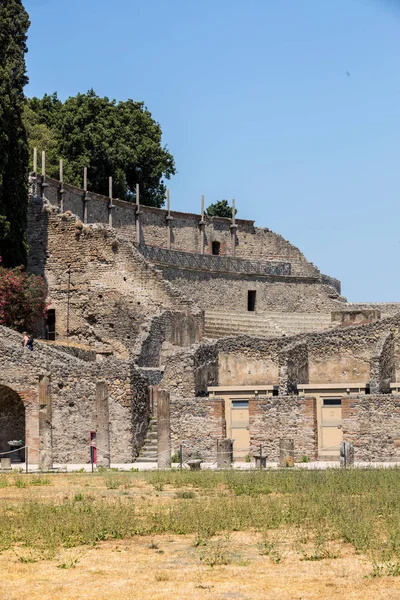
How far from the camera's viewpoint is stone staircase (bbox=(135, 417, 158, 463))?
129 ft

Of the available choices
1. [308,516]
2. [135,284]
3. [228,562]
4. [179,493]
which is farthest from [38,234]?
[228,562]

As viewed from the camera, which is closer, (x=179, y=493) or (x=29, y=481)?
(x=179, y=493)

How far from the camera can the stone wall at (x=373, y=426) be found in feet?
124

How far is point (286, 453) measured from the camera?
37.0 meters

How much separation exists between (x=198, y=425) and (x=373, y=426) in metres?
5.57

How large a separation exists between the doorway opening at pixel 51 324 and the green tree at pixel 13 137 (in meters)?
4.98

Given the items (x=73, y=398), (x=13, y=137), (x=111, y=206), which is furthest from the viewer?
(x=111, y=206)

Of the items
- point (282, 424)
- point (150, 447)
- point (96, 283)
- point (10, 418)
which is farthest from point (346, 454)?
point (96, 283)

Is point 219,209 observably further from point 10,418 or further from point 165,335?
point 10,418

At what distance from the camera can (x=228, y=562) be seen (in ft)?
64.2

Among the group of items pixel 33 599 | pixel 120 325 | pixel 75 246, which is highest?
pixel 75 246

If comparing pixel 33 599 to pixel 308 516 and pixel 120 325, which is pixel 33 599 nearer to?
pixel 308 516

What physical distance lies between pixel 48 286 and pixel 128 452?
20.5 metres

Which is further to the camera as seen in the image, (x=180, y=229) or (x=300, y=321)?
(x=180, y=229)
